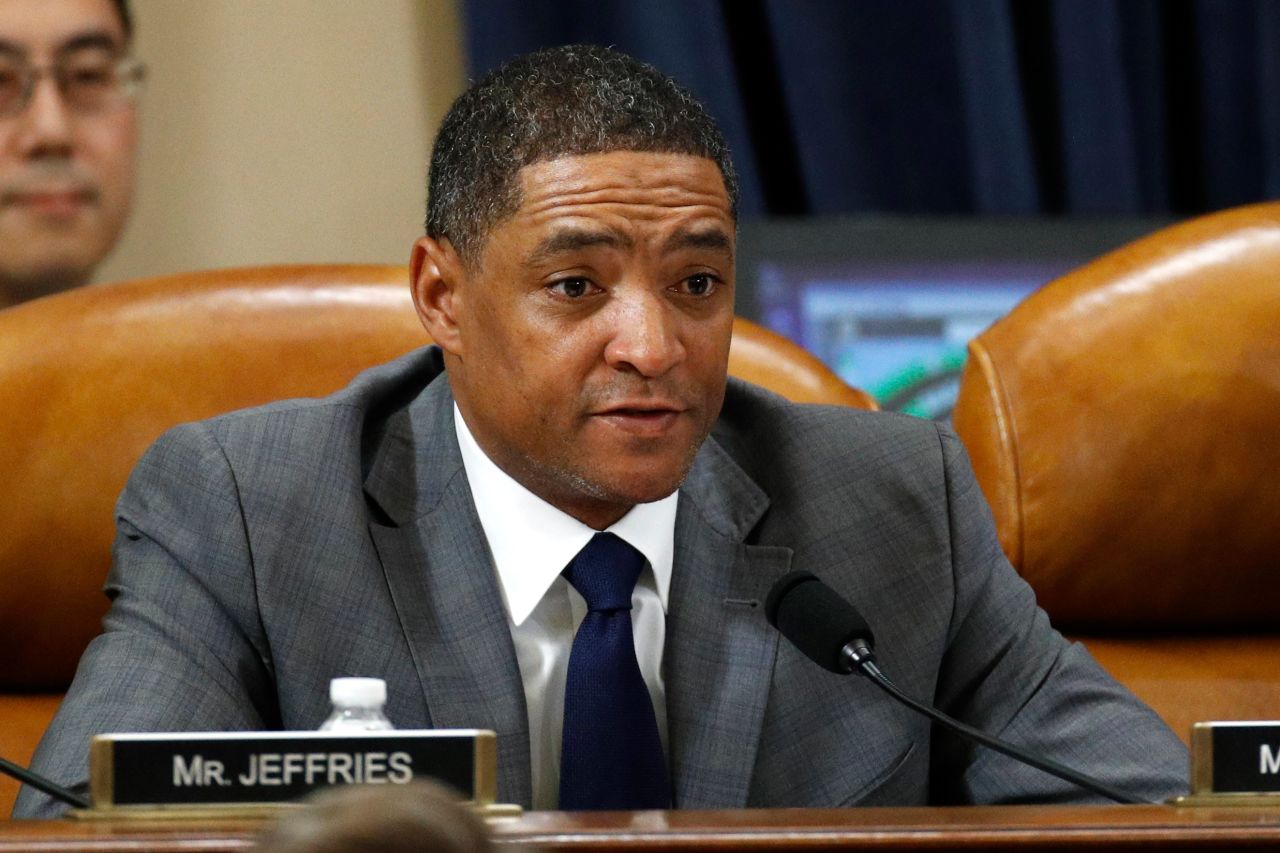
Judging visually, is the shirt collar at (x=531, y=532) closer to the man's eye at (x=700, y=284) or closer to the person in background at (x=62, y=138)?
the man's eye at (x=700, y=284)

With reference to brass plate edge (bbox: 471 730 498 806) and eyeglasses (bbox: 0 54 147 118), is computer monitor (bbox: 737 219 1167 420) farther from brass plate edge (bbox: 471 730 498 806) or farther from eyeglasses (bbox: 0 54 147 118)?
brass plate edge (bbox: 471 730 498 806)

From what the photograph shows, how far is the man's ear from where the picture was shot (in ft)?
5.41

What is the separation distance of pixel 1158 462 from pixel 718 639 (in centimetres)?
53

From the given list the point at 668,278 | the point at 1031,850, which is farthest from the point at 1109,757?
the point at 1031,850

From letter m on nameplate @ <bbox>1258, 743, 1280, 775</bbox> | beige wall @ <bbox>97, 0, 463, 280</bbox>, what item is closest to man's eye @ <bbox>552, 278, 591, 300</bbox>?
letter m on nameplate @ <bbox>1258, 743, 1280, 775</bbox>

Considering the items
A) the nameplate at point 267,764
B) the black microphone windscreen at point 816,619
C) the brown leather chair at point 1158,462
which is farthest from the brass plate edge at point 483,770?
the brown leather chair at point 1158,462

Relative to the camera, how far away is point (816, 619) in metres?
1.32

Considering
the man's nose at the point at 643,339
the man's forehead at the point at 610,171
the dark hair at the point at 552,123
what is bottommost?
the man's nose at the point at 643,339

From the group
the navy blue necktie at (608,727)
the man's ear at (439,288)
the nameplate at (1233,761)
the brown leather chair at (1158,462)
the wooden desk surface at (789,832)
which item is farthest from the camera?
the brown leather chair at (1158,462)

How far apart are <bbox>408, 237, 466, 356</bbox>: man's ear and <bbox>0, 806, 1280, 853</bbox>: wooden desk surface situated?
0.73 meters

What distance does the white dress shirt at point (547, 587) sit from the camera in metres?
1.55

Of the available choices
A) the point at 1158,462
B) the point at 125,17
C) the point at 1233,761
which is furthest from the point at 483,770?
the point at 125,17

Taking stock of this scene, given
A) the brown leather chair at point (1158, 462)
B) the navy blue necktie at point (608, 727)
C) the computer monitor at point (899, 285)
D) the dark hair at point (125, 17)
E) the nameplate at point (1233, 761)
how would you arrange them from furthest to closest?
the computer monitor at point (899, 285)
the dark hair at point (125, 17)
the brown leather chair at point (1158, 462)
the navy blue necktie at point (608, 727)
the nameplate at point (1233, 761)

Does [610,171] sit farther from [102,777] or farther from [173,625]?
[102,777]
